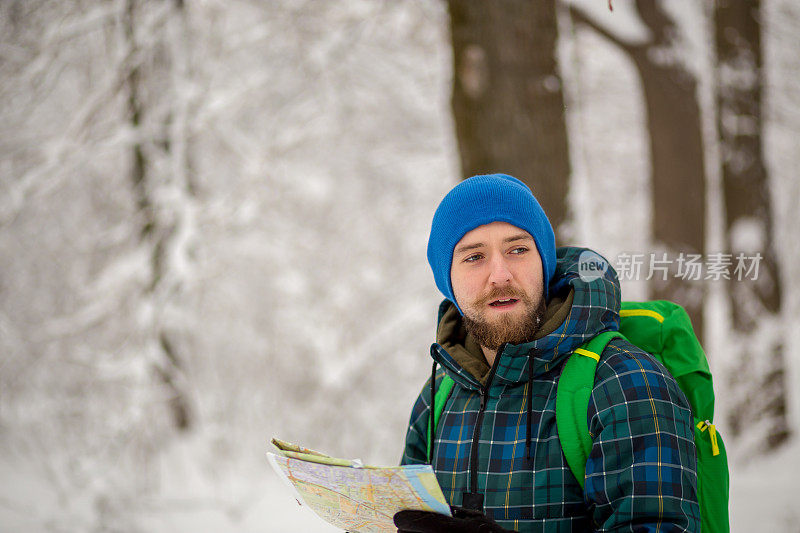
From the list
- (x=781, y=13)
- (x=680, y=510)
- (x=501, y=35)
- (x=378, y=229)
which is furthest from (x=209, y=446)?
(x=781, y=13)

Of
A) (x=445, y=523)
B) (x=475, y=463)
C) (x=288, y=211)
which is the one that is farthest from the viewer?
(x=288, y=211)

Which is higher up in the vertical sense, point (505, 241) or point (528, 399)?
point (505, 241)

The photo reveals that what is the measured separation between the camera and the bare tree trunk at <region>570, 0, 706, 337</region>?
565cm

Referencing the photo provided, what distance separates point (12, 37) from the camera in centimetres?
560

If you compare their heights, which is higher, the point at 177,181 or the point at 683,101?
the point at 683,101

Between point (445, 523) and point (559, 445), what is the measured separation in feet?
1.18

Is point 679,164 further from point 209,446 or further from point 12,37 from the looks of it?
point 12,37

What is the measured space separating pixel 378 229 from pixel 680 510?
716 centimetres

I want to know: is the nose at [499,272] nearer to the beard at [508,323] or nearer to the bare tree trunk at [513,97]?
the beard at [508,323]

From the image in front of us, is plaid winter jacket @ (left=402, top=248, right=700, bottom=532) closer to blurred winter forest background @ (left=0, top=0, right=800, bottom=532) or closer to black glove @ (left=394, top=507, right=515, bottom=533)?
black glove @ (left=394, top=507, right=515, bottom=533)

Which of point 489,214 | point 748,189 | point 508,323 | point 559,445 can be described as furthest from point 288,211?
point 559,445

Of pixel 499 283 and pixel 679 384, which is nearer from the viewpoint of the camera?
pixel 679 384

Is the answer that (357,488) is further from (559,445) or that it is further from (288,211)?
(288,211)

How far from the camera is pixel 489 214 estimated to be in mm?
1971
